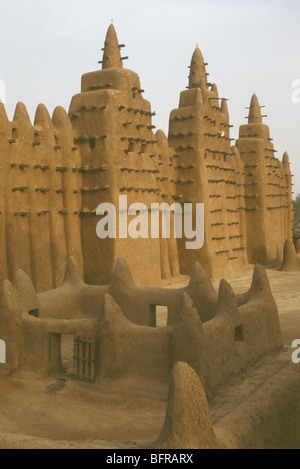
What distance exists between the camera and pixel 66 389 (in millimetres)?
9359

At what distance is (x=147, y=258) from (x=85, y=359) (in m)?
9.09

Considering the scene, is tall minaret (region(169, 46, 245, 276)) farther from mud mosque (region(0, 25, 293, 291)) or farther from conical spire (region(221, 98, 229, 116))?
conical spire (region(221, 98, 229, 116))

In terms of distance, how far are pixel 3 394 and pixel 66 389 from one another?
3.43 ft

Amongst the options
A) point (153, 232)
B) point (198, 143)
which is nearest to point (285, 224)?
point (198, 143)

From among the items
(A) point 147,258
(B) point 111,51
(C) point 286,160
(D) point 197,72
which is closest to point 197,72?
(D) point 197,72

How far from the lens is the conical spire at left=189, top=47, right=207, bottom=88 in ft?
80.7
